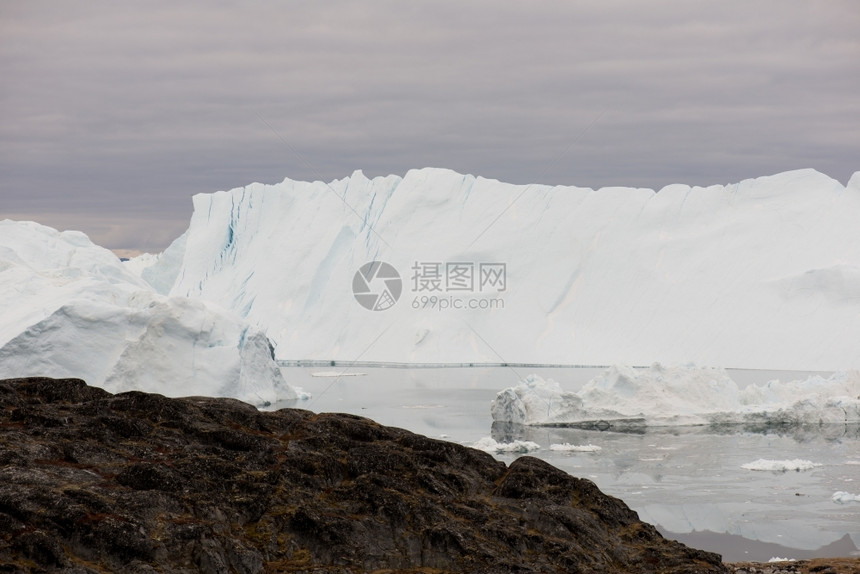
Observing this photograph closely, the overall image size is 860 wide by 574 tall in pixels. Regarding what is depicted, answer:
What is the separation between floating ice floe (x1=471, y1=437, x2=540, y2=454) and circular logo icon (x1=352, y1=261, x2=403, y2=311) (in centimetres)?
2994

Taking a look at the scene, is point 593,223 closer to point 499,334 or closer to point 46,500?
point 499,334

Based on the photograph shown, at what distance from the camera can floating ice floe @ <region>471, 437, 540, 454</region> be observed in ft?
64.9

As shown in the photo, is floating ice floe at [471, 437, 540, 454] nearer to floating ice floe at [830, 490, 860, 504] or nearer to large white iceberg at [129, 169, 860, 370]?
floating ice floe at [830, 490, 860, 504]

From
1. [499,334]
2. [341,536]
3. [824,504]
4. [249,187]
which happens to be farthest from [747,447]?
[249,187]

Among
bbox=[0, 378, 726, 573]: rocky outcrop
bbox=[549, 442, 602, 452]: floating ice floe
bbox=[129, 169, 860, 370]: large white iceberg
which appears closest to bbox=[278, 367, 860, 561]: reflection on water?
bbox=[549, 442, 602, 452]: floating ice floe

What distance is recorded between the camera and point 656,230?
50875mm

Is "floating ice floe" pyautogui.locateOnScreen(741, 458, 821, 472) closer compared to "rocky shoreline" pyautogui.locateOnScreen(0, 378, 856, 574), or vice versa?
"rocky shoreline" pyautogui.locateOnScreen(0, 378, 856, 574)

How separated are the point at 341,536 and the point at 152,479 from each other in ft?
5.03

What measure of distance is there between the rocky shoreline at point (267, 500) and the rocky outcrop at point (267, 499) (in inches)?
0.5

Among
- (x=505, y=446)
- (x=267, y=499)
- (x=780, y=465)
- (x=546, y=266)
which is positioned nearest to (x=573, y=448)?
(x=505, y=446)

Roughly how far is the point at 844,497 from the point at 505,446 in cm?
676

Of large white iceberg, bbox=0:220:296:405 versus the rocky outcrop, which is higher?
large white iceberg, bbox=0:220:296:405

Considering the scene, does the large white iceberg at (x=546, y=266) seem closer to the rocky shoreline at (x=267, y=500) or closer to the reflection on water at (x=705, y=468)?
the reflection on water at (x=705, y=468)

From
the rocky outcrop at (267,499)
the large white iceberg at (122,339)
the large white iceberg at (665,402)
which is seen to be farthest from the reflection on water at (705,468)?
the rocky outcrop at (267,499)
